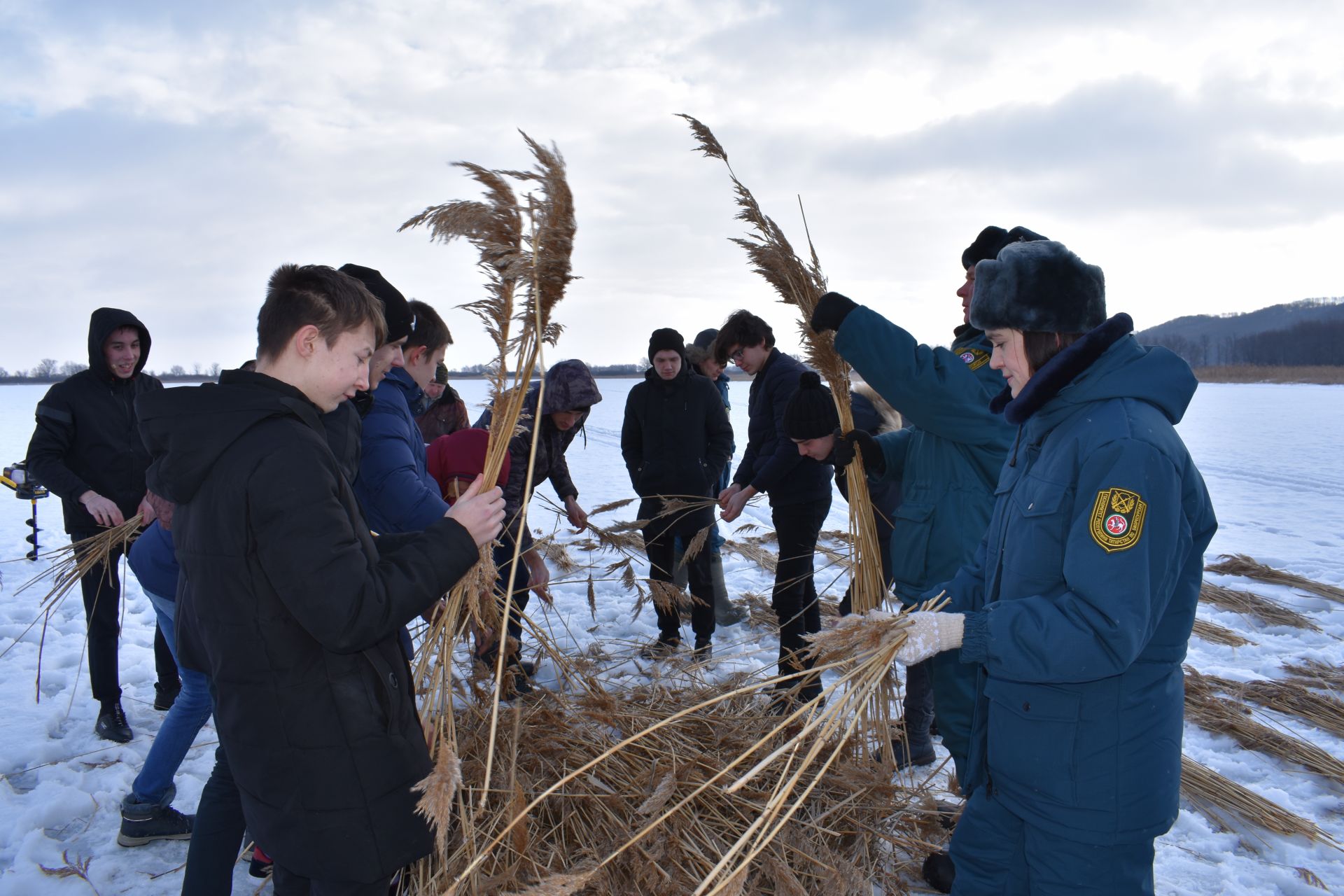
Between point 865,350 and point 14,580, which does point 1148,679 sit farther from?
point 14,580

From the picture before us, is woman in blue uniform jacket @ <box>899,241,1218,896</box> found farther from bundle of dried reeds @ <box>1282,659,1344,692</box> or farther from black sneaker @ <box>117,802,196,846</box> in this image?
→ bundle of dried reeds @ <box>1282,659,1344,692</box>

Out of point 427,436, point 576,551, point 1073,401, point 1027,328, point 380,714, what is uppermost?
point 1027,328

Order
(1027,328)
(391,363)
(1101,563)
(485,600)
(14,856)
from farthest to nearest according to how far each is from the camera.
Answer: (14,856) → (391,363) → (485,600) → (1027,328) → (1101,563)

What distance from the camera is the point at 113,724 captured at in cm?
314

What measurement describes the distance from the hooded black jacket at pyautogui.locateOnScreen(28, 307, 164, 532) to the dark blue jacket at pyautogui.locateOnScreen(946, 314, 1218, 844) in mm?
3450

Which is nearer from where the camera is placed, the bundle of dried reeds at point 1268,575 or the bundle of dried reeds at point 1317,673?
the bundle of dried reeds at point 1317,673

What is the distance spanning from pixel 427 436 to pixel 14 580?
150 inches

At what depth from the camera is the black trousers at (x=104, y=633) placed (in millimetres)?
3170

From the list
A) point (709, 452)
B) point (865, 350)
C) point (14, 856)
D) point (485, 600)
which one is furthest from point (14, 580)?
point (865, 350)

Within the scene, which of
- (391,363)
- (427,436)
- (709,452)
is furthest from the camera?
(709,452)

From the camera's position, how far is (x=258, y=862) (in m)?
2.28

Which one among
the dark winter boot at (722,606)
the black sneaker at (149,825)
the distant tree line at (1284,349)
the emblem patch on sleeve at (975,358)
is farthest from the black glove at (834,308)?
the distant tree line at (1284,349)

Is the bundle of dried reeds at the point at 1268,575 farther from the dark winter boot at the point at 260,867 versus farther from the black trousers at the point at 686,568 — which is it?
the dark winter boot at the point at 260,867

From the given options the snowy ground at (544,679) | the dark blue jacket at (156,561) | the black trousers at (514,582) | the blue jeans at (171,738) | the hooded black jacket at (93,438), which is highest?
the hooded black jacket at (93,438)
